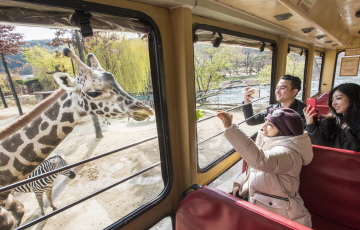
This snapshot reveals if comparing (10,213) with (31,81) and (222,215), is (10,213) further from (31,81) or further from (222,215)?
(222,215)

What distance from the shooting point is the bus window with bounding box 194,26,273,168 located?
70.9 inches

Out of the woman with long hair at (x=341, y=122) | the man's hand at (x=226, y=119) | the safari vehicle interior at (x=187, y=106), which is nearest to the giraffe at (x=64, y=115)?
the safari vehicle interior at (x=187, y=106)

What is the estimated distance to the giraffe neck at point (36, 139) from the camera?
115 cm

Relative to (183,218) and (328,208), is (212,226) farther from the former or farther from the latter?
(328,208)

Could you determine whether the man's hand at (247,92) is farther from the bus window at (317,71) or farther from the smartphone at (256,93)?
the bus window at (317,71)

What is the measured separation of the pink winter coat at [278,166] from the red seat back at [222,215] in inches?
9.8

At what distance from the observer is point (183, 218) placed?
39.1 inches

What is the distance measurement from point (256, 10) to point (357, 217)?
1762 mm

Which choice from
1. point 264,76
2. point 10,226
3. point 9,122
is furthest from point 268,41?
point 10,226

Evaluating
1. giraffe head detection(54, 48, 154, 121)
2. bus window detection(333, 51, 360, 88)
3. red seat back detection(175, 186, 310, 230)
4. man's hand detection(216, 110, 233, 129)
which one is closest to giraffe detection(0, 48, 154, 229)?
giraffe head detection(54, 48, 154, 121)

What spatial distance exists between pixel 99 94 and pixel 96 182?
6.91 ft

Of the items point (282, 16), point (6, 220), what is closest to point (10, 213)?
point (6, 220)

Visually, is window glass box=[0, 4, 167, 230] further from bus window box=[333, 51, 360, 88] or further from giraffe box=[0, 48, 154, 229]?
bus window box=[333, 51, 360, 88]

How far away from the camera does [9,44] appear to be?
2.86ft
